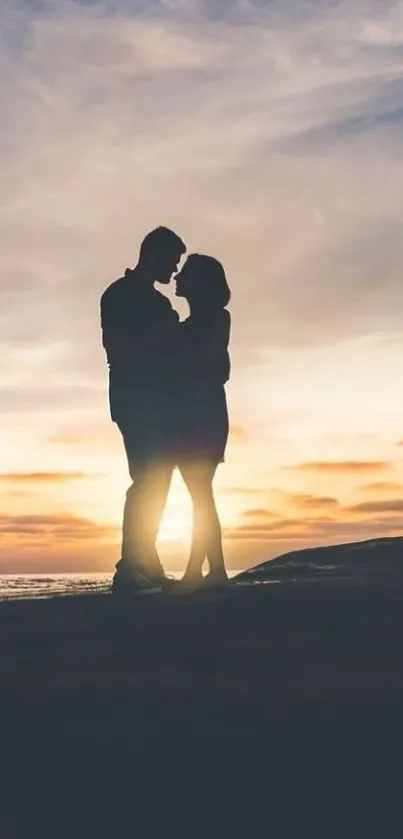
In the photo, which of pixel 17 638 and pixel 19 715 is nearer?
pixel 19 715

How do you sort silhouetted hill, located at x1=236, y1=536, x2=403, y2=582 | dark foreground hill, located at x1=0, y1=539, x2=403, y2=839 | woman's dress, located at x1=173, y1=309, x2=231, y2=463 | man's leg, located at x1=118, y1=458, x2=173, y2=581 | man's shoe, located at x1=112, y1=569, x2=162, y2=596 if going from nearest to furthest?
dark foreground hill, located at x1=0, y1=539, x2=403, y2=839
man's shoe, located at x1=112, y1=569, x2=162, y2=596
silhouetted hill, located at x1=236, y1=536, x2=403, y2=582
woman's dress, located at x1=173, y1=309, x2=231, y2=463
man's leg, located at x1=118, y1=458, x2=173, y2=581

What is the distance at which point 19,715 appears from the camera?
4.61 m

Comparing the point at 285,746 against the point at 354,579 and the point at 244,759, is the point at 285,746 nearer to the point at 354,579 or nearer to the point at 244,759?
the point at 244,759

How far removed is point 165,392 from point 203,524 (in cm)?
130

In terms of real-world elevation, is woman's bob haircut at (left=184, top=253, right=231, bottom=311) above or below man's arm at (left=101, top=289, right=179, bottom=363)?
above

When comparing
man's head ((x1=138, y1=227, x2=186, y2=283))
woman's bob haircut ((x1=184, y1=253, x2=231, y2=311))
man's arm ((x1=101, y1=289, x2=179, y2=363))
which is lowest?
man's arm ((x1=101, y1=289, x2=179, y2=363))

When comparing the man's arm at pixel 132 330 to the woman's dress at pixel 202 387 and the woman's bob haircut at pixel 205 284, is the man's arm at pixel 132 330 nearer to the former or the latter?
the woman's dress at pixel 202 387

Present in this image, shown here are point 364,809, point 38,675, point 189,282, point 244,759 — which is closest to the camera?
point 364,809

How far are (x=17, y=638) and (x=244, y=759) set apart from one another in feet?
9.84

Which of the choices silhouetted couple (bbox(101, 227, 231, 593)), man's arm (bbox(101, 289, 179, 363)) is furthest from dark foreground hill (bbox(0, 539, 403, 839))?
man's arm (bbox(101, 289, 179, 363))

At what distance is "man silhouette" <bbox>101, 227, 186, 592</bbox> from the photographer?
9.80 metres

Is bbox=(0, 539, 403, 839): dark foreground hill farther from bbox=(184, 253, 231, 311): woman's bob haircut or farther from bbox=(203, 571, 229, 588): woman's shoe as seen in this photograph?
bbox=(184, 253, 231, 311): woman's bob haircut

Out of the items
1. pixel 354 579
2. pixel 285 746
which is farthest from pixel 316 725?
pixel 354 579

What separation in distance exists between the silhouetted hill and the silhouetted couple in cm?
75
